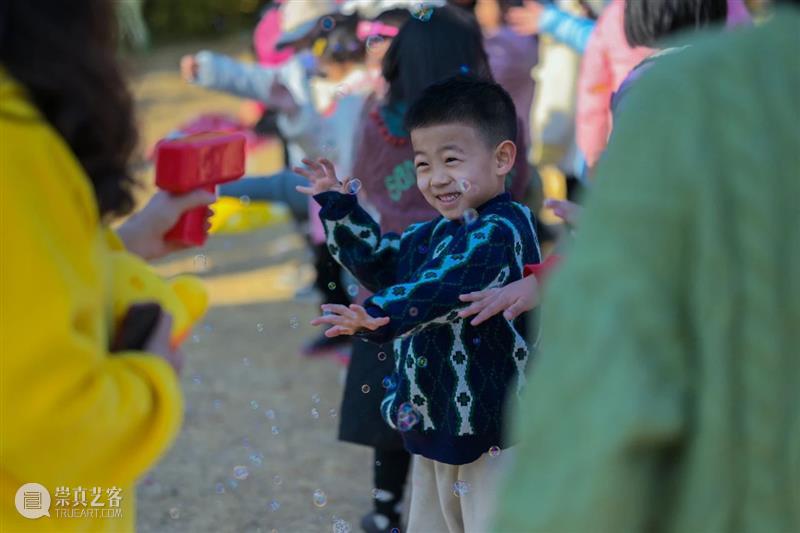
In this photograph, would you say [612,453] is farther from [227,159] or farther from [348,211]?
[348,211]

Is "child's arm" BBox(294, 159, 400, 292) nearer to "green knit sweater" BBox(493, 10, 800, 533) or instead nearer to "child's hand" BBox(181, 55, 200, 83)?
"green knit sweater" BBox(493, 10, 800, 533)

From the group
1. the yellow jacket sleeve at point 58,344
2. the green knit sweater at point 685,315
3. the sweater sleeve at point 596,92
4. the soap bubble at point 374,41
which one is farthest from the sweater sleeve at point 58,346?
the sweater sleeve at point 596,92

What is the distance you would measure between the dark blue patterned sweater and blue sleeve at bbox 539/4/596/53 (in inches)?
101

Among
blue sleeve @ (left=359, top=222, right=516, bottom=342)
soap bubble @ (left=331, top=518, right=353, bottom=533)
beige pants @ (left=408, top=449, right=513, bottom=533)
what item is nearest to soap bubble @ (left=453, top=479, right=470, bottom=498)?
beige pants @ (left=408, top=449, right=513, bottom=533)

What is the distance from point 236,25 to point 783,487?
57.0ft

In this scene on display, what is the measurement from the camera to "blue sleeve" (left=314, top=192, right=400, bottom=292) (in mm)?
2594

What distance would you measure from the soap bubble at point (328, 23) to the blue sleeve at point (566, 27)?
94 centimetres

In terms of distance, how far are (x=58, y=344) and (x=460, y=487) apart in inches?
55.3

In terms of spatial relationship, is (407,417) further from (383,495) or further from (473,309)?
(383,495)

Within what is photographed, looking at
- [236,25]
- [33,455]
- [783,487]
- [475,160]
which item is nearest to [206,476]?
[475,160]

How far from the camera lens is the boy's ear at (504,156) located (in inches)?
98.5

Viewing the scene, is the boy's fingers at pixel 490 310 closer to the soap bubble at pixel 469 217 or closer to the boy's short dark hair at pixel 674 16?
the soap bubble at pixel 469 217

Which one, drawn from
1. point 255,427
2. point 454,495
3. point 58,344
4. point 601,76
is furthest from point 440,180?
point 255,427

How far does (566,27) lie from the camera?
4.96 metres
